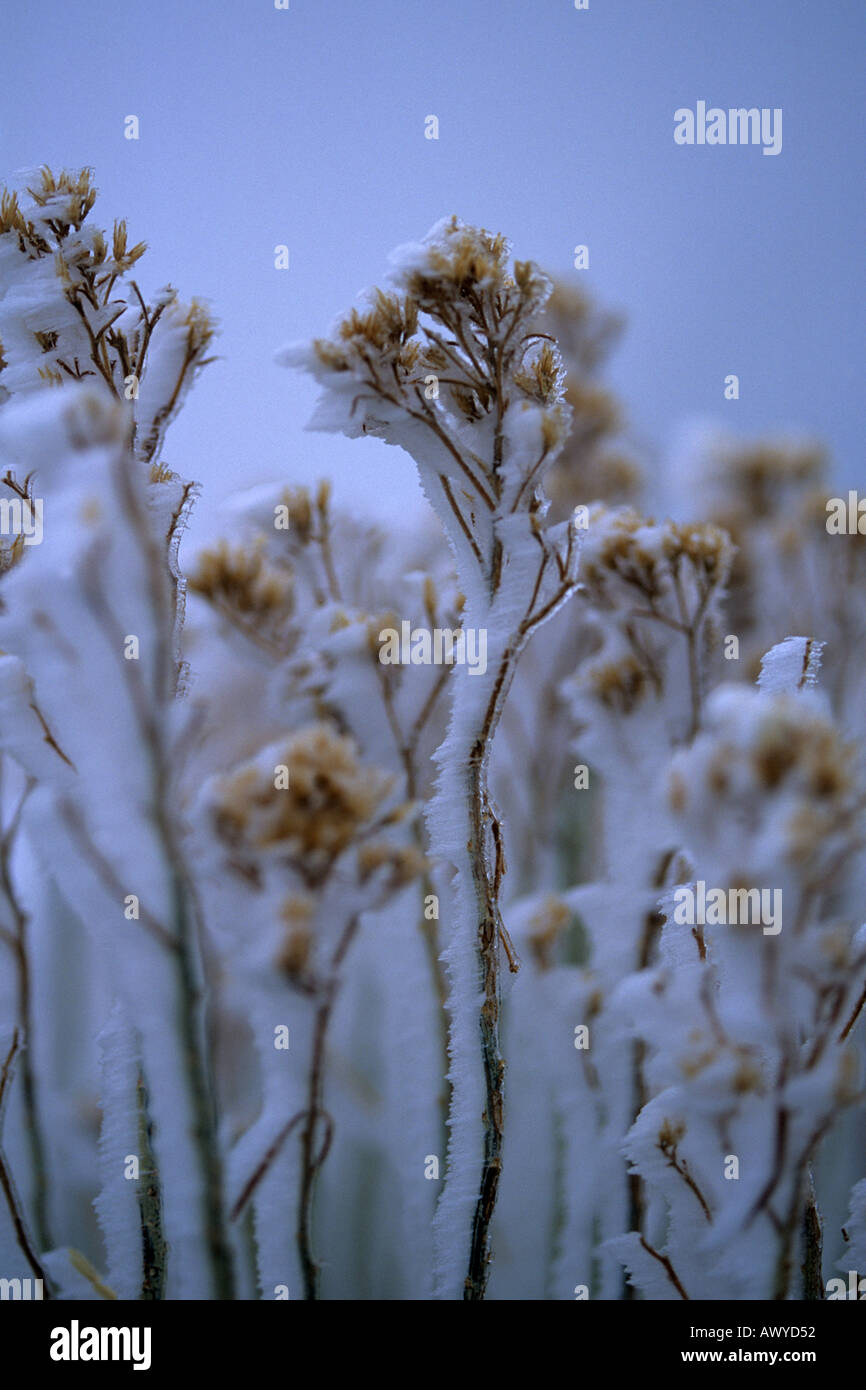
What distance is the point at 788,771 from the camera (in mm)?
224

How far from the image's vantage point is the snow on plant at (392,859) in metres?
0.24

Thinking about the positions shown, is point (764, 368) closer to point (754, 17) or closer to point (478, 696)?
point (754, 17)

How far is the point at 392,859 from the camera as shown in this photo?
242 millimetres

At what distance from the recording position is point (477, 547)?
30 centimetres

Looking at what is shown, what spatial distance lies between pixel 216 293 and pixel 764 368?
0.86 feet

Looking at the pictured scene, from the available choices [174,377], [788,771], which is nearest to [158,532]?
[174,377]

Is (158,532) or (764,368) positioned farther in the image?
(764,368)

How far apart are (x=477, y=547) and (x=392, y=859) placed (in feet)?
0.36

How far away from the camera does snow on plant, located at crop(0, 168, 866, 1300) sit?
237 mm

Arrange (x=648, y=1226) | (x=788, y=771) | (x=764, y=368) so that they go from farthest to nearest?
(x=764, y=368) → (x=648, y=1226) → (x=788, y=771)

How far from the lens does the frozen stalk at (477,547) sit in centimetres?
29

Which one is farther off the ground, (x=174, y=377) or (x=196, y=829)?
(x=174, y=377)

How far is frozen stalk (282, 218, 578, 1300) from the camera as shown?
29cm
